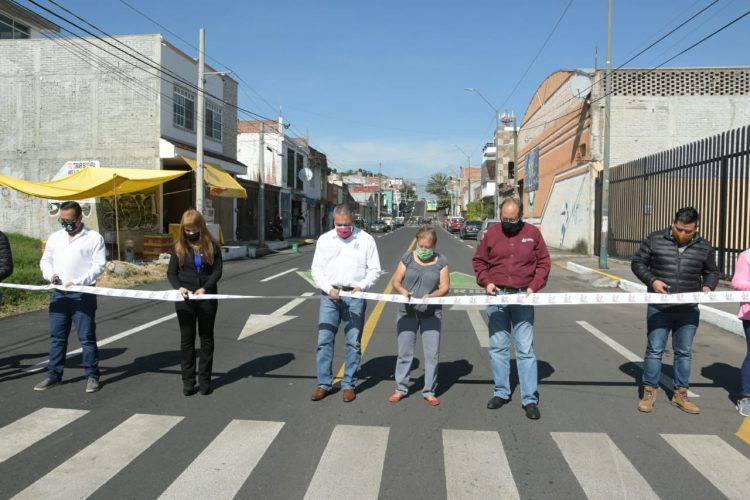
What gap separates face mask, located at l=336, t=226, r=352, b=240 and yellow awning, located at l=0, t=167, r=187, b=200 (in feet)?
43.8

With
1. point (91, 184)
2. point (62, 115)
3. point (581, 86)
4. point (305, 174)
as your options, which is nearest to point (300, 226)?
point (305, 174)

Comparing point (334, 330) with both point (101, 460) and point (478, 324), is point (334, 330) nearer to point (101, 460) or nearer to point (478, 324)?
point (101, 460)

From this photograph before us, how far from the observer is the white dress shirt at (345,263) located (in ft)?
17.9

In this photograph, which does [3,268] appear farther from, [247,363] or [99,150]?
[99,150]

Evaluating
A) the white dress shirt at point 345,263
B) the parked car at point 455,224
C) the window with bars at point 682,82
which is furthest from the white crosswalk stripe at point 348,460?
the parked car at point 455,224

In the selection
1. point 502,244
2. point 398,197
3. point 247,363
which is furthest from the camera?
point 398,197

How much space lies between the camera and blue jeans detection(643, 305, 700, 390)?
5.18 metres

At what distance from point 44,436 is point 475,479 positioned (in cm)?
317

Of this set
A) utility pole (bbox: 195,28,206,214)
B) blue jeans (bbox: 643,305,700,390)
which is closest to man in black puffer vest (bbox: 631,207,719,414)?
blue jeans (bbox: 643,305,700,390)

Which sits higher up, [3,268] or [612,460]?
[3,268]

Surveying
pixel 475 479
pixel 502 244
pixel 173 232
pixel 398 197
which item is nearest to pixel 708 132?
pixel 173 232

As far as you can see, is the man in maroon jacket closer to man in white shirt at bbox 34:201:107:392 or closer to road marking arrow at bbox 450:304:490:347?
road marking arrow at bbox 450:304:490:347

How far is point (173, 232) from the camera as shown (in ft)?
69.8

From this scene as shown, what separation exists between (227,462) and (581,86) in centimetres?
2520
